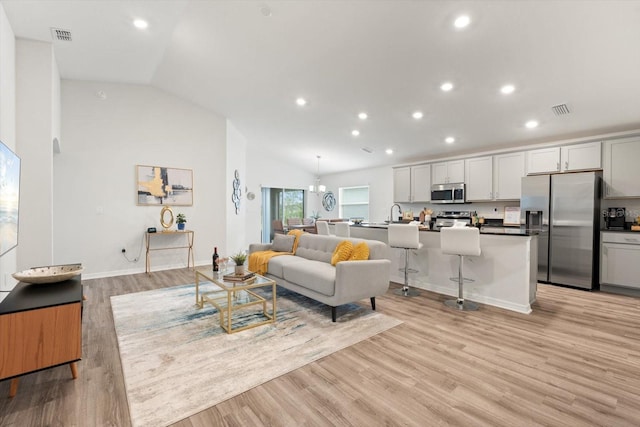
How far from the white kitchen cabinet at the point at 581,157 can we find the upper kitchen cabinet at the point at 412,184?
8.24 feet

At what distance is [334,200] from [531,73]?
706 cm

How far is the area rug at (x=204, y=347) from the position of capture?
6.40ft

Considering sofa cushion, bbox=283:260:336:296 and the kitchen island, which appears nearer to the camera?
sofa cushion, bbox=283:260:336:296

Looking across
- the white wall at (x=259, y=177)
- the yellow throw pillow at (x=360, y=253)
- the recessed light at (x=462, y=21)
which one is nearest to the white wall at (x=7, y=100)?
the yellow throw pillow at (x=360, y=253)

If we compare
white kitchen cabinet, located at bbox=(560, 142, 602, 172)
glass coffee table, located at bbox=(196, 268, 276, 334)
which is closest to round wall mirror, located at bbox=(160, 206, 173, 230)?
glass coffee table, located at bbox=(196, 268, 276, 334)

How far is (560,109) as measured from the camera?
421 centimetres

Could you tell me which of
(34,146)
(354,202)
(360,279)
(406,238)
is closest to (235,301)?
(360,279)

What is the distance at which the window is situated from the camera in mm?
9203

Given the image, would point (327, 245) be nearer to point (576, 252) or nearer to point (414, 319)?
point (414, 319)

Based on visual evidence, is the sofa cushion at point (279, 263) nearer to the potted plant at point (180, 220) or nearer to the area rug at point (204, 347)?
the area rug at point (204, 347)

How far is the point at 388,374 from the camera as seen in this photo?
2213mm

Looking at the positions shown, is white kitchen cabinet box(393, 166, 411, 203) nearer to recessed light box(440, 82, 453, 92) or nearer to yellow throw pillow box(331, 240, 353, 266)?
recessed light box(440, 82, 453, 92)

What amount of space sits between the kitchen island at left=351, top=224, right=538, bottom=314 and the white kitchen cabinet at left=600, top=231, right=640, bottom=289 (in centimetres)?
153

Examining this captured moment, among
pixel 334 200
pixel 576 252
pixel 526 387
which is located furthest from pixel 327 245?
pixel 334 200
